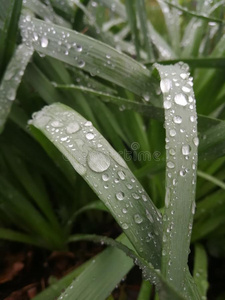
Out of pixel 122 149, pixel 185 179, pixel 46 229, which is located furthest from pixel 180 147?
pixel 46 229

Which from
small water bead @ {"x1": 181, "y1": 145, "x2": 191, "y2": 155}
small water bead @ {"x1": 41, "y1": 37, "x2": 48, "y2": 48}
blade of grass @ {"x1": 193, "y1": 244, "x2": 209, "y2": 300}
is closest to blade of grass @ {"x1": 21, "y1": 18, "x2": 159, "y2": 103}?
small water bead @ {"x1": 41, "y1": 37, "x2": 48, "y2": 48}

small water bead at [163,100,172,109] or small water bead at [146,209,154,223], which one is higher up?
small water bead at [163,100,172,109]

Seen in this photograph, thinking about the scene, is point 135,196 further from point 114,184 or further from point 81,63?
point 81,63

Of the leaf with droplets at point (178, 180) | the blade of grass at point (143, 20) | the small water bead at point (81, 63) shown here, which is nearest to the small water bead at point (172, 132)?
the leaf with droplets at point (178, 180)

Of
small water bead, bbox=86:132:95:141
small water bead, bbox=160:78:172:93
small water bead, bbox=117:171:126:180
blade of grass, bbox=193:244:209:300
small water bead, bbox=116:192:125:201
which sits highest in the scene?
small water bead, bbox=160:78:172:93

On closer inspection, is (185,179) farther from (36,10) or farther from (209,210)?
(36,10)

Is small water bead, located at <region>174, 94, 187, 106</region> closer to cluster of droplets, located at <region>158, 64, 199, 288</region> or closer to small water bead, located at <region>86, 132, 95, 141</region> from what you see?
cluster of droplets, located at <region>158, 64, 199, 288</region>

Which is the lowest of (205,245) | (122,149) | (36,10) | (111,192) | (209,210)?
(205,245)

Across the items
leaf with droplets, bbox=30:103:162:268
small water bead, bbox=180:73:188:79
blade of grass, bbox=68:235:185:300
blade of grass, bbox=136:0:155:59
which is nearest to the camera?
blade of grass, bbox=68:235:185:300
